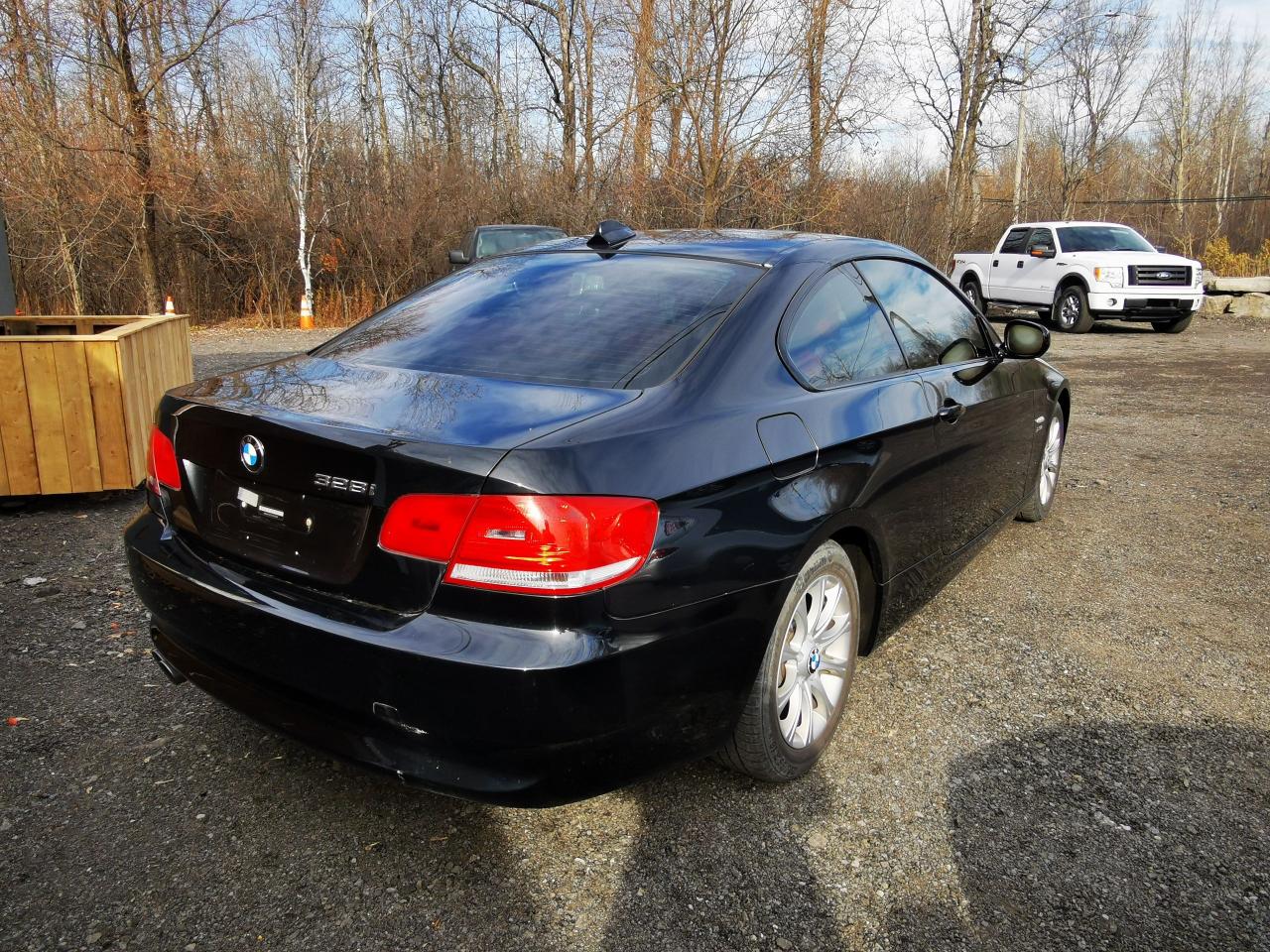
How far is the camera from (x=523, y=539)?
1.92 metres

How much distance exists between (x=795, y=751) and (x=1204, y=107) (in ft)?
159

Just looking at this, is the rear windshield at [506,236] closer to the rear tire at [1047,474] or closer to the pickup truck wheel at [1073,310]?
the pickup truck wheel at [1073,310]

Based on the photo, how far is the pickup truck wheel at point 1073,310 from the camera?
53.0ft

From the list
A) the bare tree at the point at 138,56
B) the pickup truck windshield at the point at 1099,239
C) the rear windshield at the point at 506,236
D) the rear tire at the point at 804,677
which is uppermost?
the bare tree at the point at 138,56

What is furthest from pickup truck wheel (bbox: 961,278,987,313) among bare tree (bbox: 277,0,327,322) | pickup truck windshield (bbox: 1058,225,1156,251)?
bare tree (bbox: 277,0,327,322)

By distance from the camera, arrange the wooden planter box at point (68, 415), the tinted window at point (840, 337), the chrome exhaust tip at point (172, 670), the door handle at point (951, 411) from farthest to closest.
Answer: the wooden planter box at point (68, 415)
the door handle at point (951, 411)
the tinted window at point (840, 337)
the chrome exhaust tip at point (172, 670)

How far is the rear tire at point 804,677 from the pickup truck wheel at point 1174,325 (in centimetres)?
1673

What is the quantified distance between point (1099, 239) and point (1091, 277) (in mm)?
1140

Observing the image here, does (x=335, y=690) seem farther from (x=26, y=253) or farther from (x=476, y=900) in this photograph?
(x=26, y=253)

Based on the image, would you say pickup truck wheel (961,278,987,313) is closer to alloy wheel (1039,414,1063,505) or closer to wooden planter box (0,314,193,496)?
alloy wheel (1039,414,1063,505)

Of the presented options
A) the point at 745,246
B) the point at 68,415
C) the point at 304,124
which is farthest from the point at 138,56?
the point at 745,246

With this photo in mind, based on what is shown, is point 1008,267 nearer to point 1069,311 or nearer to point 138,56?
point 1069,311

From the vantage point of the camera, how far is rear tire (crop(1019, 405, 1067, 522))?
16.2 feet

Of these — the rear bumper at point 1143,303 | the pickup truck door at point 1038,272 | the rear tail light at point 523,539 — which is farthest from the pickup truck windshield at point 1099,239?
the rear tail light at point 523,539
